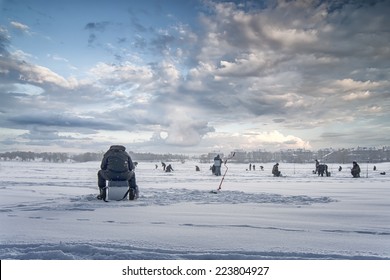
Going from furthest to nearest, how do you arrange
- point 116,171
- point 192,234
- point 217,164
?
point 217,164 < point 116,171 < point 192,234

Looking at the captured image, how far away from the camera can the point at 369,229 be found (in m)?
4.25

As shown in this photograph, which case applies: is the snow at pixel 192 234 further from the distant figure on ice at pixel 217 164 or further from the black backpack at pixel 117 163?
the distant figure on ice at pixel 217 164

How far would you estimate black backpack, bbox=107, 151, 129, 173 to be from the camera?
775 centimetres

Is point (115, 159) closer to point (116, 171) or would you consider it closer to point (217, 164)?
point (116, 171)

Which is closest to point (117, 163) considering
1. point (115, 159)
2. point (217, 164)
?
point (115, 159)

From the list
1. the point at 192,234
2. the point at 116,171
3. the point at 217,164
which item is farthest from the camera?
the point at 217,164

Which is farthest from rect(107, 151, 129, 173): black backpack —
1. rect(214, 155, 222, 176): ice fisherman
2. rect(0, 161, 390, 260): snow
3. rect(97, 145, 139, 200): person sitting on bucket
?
rect(214, 155, 222, 176): ice fisherman

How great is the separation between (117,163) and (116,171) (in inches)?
7.7

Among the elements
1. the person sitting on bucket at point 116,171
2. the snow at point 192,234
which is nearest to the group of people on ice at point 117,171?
the person sitting on bucket at point 116,171

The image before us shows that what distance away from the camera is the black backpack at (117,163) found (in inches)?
305

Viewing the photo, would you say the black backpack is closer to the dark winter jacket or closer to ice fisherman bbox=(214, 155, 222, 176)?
the dark winter jacket

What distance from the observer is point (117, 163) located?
25.5ft
